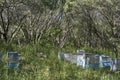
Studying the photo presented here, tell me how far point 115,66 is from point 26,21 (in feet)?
47.2

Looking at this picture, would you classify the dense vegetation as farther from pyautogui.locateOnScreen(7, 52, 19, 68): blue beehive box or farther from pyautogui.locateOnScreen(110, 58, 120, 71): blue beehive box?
pyautogui.locateOnScreen(110, 58, 120, 71): blue beehive box

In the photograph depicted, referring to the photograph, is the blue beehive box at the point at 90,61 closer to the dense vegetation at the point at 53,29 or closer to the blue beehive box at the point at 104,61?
the blue beehive box at the point at 104,61

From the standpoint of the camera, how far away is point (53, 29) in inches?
1202

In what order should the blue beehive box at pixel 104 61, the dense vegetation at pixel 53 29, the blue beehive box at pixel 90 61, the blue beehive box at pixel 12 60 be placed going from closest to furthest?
the dense vegetation at pixel 53 29, the blue beehive box at pixel 12 60, the blue beehive box at pixel 90 61, the blue beehive box at pixel 104 61

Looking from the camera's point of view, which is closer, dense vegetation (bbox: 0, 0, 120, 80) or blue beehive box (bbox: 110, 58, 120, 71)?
dense vegetation (bbox: 0, 0, 120, 80)

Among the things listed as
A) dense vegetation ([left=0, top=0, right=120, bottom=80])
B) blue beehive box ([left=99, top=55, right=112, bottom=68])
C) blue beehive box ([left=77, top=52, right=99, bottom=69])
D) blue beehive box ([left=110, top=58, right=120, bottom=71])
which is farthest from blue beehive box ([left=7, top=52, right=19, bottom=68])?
blue beehive box ([left=110, top=58, right=120, bottom=71])

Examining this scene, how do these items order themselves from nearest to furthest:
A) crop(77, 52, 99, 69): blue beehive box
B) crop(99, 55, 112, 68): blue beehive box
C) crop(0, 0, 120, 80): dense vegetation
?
crop(0, 0, 120, 80): dense vegetation
crop(77, 52, 99, 69): blue beehive box
crop(99, 55, 112, 68): blue beehive box

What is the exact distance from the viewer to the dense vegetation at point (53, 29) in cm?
1134

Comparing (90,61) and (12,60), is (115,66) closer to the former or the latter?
(90,61)

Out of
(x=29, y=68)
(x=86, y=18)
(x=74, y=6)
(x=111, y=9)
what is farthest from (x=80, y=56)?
(x=86, y=18)

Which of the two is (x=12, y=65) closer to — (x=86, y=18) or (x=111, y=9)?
(x=111, y=9)

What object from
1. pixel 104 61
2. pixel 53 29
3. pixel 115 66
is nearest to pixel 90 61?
pixel 104 61

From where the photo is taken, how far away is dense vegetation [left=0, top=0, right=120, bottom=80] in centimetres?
1134

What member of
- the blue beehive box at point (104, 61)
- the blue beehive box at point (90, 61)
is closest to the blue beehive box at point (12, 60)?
the blue beehive box at point (90, 61)
